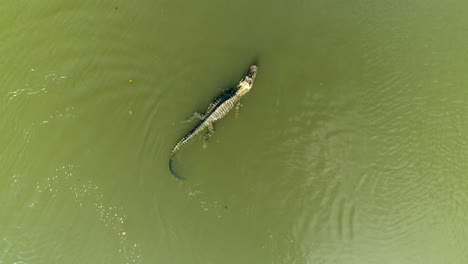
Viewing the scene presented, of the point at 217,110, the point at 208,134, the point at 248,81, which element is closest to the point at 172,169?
the point at 208,134

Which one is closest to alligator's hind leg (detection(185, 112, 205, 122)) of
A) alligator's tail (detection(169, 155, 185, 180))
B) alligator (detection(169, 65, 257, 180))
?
alligator (detection(169, 65, 257, 180))

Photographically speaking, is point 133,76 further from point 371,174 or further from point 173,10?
point 371,174

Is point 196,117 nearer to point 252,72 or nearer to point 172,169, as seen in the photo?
point 172,169

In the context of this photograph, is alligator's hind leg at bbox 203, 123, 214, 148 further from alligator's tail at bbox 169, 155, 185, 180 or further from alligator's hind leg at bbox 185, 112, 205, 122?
alligator's tail at bbox 169, 155, 185, 180

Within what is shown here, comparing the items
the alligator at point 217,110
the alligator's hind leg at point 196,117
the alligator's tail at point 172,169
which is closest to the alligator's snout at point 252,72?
the alligator at point 217,110

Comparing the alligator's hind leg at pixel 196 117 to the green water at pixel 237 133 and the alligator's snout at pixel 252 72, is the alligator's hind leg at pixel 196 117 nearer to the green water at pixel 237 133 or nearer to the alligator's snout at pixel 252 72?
the green water at pixel 237 133

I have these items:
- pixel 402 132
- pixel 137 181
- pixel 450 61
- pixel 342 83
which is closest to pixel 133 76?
pixel 137 181
